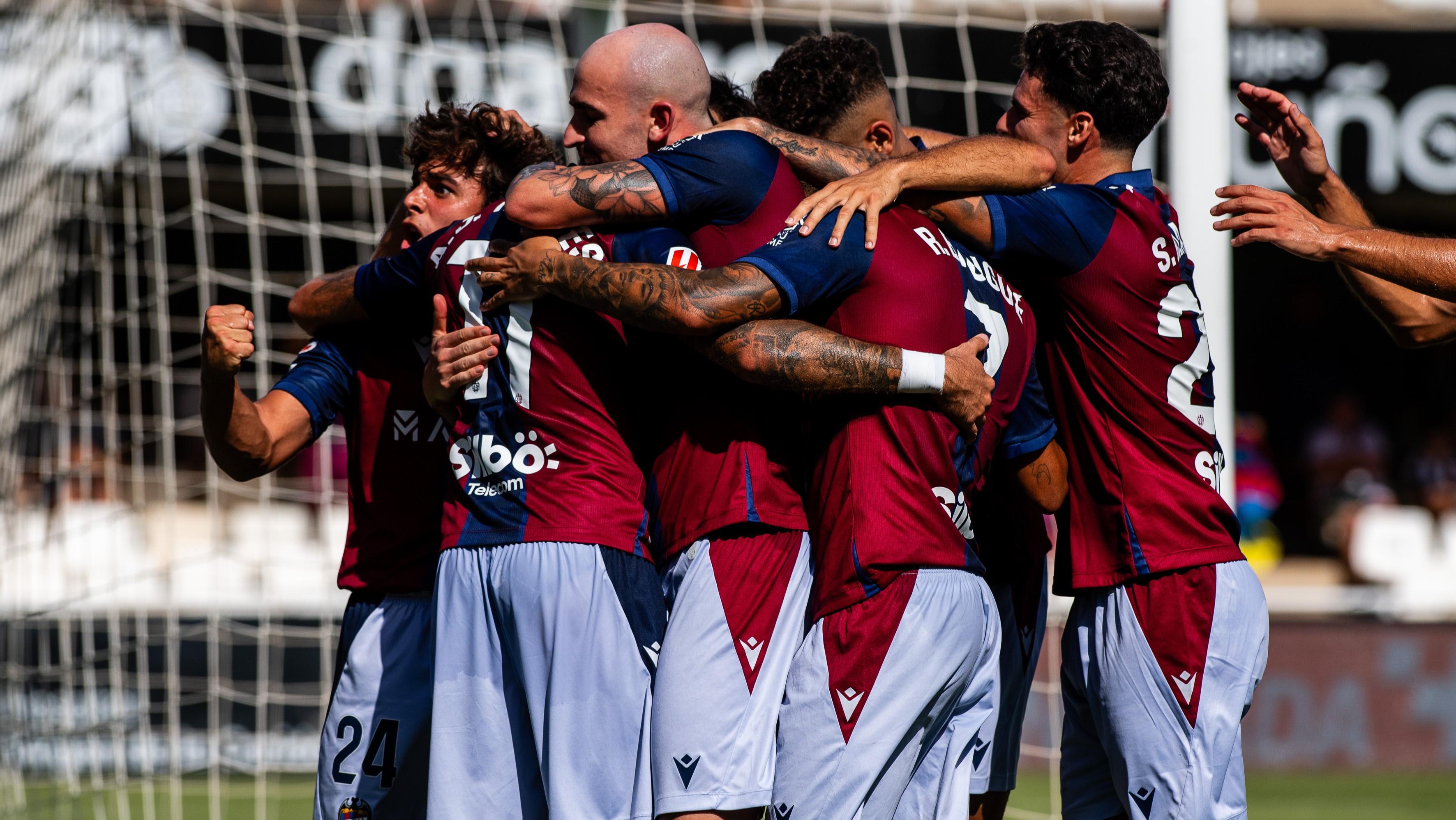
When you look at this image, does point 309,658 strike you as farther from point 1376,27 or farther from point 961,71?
point 1376,27

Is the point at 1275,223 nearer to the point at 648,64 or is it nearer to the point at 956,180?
the point at 956,180

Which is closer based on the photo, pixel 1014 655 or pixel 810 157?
pixel 810 157

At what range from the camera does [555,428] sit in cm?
297

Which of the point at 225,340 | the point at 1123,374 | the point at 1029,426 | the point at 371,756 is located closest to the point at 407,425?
the point at 225,340

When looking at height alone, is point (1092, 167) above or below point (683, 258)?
above

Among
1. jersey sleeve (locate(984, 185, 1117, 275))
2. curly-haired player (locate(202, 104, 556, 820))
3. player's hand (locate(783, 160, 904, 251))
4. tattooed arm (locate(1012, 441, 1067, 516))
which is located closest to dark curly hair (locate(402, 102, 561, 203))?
curly-haired player (locate(202, 104, 556, 820))

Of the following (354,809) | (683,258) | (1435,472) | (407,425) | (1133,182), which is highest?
(1133,182)

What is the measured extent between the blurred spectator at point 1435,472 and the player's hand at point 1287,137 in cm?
859

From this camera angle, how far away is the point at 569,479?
296 centimetres

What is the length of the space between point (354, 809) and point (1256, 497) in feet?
29.6

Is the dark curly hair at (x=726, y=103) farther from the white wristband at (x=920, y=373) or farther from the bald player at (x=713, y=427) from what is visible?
the white wristband at (x=920, y=373)

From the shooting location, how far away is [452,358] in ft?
9.89

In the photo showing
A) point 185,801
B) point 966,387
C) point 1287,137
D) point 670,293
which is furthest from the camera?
point 185,801

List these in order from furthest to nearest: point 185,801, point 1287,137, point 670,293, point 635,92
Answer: point 185,801, point 1287,137, point 635,92, point 670,293
